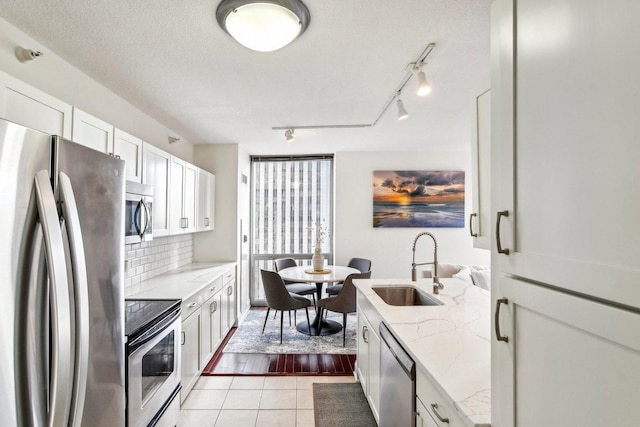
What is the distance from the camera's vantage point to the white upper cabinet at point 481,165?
126 cm

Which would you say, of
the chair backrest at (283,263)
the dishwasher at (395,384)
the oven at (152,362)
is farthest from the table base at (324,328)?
the dishwasher at (395,384)

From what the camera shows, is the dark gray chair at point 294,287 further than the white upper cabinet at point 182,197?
Yes

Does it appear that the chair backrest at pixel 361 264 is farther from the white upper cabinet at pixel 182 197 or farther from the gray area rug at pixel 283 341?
the white upper cabinet at pixel 182 197

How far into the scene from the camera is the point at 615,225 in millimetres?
494

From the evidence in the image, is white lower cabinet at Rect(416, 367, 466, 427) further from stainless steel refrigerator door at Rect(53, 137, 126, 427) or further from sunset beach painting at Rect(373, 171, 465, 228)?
sunset beach painting at Rect(373, 171, 465, 228)

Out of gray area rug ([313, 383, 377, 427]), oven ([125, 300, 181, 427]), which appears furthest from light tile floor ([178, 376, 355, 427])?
oven ([125, 300, 181, 427])

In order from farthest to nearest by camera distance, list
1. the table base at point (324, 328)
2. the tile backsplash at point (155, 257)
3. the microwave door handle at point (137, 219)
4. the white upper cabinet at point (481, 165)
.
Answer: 1. the table base at point (324, 328)
2. the tile backsplash at point (155, 257)
3. the microwave door handle at point (137, 219)
4. the white upper cabinet at point (481, 165)

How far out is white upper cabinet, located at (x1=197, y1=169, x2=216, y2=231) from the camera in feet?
11.6

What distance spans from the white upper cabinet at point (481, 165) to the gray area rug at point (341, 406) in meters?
1.67

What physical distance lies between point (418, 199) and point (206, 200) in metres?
3.10

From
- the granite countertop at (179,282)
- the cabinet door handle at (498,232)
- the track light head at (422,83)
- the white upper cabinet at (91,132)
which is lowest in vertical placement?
the granite countertop at (179,282)

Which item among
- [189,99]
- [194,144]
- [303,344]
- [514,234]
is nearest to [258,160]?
[194,144]

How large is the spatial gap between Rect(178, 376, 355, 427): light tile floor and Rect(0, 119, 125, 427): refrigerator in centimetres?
130

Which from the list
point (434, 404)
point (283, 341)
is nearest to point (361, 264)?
point (283, 341)
